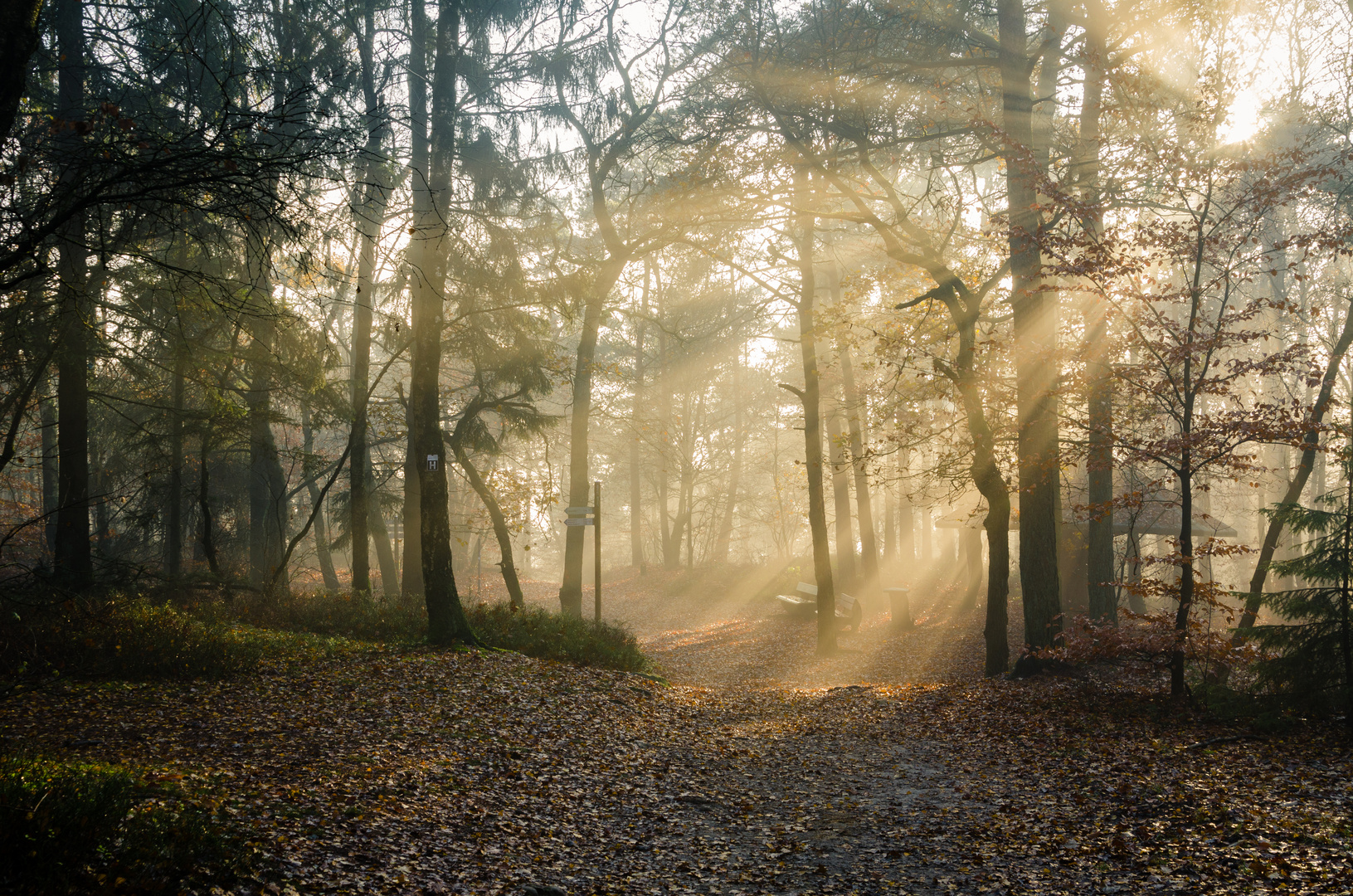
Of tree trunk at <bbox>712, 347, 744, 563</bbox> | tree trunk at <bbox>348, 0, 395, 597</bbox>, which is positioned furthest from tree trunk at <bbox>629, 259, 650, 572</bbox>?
tree trunk at <bbox>348, 0, 395, 597</bbox>

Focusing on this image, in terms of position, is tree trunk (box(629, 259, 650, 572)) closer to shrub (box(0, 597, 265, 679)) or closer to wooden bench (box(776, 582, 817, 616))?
A: wooden bench (box(776, 582, 817, 616))

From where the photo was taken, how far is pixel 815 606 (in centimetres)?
2008

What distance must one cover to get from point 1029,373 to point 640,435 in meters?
10.3

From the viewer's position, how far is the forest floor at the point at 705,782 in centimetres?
462

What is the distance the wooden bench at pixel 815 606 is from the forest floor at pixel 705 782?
773cm

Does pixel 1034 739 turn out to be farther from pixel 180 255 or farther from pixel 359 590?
pixel 180 255

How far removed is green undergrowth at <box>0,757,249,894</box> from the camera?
11.1 feet

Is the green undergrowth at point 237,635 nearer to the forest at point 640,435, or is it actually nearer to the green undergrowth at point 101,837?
the forest at point 640,435

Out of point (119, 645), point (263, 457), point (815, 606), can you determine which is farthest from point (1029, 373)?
point (263, 457)

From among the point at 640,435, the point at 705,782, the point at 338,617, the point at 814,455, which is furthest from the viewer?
the point at 640,435

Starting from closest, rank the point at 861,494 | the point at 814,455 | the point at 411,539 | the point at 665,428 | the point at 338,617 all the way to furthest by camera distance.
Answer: the point at 338,617
the point at 814,455
the point at 411,539
the point at 861,494
the point at 665,428

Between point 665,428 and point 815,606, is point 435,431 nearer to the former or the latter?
point 815,606

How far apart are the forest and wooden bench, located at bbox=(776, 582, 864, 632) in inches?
5.6

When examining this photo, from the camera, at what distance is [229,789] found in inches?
192
